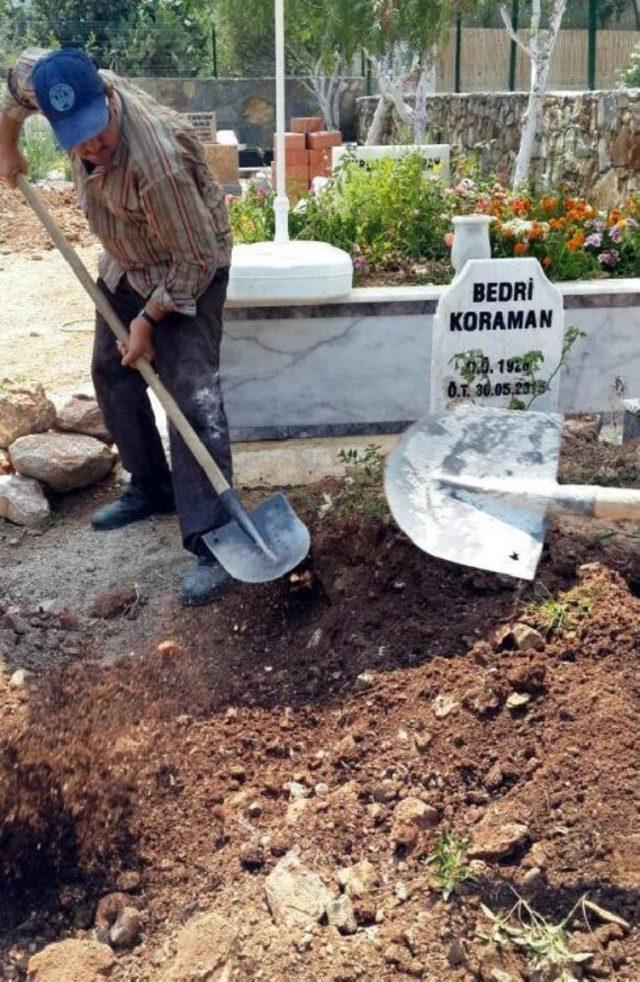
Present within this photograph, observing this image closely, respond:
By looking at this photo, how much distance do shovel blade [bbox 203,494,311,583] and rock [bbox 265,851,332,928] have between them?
1.24 metres

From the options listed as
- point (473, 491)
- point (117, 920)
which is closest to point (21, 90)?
point (473, 491)

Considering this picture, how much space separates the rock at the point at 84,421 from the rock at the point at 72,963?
2.85m

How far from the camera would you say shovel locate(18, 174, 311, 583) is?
11.9 ft

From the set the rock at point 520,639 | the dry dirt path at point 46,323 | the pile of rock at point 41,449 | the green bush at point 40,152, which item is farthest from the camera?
the green bush at point 40,152

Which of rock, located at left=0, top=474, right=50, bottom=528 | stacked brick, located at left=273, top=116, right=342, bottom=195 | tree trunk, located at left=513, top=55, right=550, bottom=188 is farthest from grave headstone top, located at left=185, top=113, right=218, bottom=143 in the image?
rock, located at left=0, top=474, right=50, bottom=528

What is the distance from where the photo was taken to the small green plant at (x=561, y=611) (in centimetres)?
306

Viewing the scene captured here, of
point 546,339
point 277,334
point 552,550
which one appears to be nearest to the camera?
point 552,550

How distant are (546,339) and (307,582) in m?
1.49

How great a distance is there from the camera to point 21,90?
375 centimetres

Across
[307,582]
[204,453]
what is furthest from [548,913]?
[204,453]

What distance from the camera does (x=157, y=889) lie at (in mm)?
2504

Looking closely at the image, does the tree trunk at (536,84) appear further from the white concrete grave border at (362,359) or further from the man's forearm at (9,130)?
the man's forearm at (9,130)

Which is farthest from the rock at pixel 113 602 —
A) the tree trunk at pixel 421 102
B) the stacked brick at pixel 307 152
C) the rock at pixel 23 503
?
the stacked brick at pixel 307 152

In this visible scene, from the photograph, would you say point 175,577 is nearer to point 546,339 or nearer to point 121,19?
point 546,339
